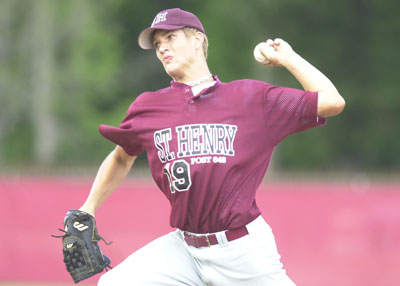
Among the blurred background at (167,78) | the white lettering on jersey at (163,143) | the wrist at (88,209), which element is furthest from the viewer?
the blurred background at (167,78)

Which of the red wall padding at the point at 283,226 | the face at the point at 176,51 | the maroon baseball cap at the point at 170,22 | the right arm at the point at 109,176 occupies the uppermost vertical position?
the maroon baseball cap at the point at 170,22

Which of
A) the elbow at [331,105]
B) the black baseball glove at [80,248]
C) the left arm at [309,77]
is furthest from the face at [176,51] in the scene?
the black baseball glove at [80,248]

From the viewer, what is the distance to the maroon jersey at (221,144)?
391cm

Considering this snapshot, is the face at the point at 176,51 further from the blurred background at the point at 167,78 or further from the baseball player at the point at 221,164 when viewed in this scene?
the blurred background at the point at 167,78

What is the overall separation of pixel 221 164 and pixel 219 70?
2638 centimetres

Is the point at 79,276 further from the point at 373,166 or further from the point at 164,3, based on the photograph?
the point at 164,3

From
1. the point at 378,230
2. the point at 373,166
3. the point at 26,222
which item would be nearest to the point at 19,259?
the point at 26,222

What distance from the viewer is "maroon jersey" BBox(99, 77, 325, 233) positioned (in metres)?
3.91

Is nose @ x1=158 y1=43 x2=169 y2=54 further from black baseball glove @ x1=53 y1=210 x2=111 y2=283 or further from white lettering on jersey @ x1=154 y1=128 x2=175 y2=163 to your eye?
black baseball glove @ x1=53 y1=210 x2=111 y2=283

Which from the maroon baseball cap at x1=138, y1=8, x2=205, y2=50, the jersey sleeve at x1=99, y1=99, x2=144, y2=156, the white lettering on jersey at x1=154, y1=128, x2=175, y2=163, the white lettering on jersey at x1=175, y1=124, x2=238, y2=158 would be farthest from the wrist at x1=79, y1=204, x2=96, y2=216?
the maroon baseball cap at x1=138, y1=8, x2=205, y2=50

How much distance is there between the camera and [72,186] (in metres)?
9.53

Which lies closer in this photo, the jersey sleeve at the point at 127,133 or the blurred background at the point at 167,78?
the jersey sleeve at the point at 127,133

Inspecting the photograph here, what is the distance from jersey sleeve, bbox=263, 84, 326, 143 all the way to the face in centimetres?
48

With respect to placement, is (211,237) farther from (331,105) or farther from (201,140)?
(331,105)
